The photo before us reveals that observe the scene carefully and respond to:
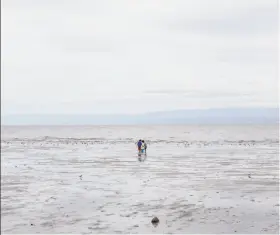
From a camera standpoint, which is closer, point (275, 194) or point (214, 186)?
point (275, 194)

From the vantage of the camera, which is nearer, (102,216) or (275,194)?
(102,216)

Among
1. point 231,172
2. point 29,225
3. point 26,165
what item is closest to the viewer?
point 29,225

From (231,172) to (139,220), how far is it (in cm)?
1894

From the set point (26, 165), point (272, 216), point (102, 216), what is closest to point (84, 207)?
point (102, 216)

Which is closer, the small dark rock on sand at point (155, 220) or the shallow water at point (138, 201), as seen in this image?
the shallow water at point (138, 201)

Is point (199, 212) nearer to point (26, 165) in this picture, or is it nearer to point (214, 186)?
point (214, 186)

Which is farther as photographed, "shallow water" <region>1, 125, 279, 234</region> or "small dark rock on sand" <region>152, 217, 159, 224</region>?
"small dark rock on sand" <region>152, 217, 159, 224</region>

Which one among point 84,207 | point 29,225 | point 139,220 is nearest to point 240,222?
point 139,220

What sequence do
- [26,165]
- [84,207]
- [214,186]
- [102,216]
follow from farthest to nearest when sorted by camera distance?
[26,165], [214,186], [84,207], [102,216]

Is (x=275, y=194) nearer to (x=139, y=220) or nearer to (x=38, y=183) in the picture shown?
(x=139, y=220)

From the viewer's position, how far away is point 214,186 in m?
26.5

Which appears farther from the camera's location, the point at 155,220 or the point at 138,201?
the point at 138,201

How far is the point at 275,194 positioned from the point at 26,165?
985 inches

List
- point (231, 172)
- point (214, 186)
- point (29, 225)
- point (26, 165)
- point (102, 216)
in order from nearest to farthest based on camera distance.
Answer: point (29, 225) → point (102, 216) → point (214, 186) → point (231, 172) → point (26, 165)
